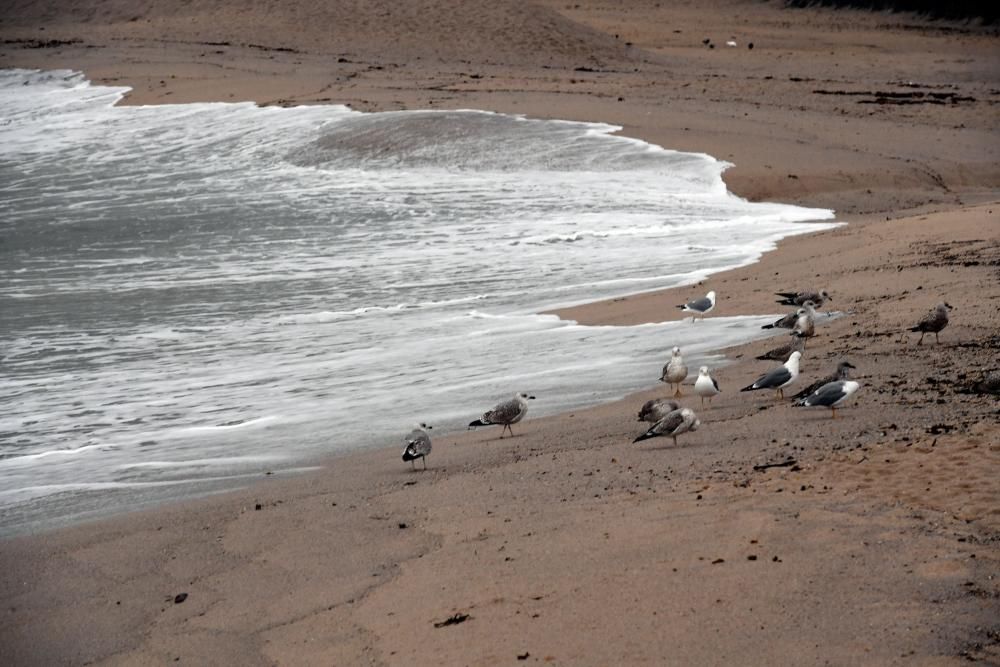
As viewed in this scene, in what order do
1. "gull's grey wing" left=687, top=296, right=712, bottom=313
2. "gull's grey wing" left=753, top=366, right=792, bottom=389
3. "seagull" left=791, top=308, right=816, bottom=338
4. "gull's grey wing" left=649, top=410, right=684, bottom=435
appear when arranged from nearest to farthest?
"gull's grey wing" left=649, top=410, right=684, bottom=435, "gull's grey wing" left=753, top=366, right=792, bottom=389, "seagull" left=791, top=308, right=816, bottom=338, "gull's grey wing" left=687, top=296, right=712, bottom=313

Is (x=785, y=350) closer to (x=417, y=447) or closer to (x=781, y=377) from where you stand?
(x=781, y=377)

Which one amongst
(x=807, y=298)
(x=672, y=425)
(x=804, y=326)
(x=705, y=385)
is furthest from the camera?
(x=807, y=298)

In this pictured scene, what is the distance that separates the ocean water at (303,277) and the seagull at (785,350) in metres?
0.76

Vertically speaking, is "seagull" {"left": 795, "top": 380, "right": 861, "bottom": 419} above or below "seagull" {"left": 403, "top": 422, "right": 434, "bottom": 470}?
above

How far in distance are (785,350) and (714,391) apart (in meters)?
1.17

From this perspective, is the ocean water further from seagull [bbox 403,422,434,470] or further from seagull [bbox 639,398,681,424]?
seagull [bbox 639,398,681,424]

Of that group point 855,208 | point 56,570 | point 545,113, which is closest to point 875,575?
point 56,570

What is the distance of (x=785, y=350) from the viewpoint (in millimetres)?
10094

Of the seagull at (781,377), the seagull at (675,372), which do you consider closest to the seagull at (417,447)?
the seagull at (675,372)

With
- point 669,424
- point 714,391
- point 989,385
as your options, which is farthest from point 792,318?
point 669,424

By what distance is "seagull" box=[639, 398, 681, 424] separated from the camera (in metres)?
8.52

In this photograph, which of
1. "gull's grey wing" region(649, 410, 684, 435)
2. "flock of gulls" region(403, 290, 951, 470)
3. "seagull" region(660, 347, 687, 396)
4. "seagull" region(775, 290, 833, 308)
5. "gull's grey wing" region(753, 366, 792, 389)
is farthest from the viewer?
"seagull" region(775, 290, 833, 308)

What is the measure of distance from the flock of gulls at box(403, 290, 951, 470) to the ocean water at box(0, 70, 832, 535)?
73 cm

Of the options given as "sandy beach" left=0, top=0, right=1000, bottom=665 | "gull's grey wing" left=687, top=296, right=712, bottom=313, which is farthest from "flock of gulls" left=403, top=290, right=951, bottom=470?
"gull's grey wing" left=687, top=296, right=712, bottom=313
